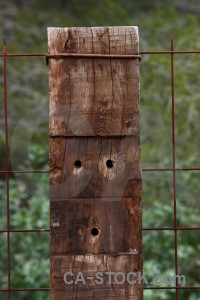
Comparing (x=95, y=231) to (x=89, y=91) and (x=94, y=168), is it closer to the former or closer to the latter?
(x=94, y=168)

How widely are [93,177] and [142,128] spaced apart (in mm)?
3005

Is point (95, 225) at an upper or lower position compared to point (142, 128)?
lower

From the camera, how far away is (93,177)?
1.89m

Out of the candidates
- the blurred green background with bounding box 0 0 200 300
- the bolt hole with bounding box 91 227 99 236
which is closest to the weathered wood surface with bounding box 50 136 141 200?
the bolt hole with bounding box 91 227 99 236

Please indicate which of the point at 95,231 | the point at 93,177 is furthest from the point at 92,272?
the point at 93,177

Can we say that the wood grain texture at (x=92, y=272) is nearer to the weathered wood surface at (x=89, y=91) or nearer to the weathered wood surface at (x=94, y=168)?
the weathered wood surface at (x=94, y=168)

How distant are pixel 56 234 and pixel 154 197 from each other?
3003 mm

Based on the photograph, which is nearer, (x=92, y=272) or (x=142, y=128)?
(x=92, y=272)

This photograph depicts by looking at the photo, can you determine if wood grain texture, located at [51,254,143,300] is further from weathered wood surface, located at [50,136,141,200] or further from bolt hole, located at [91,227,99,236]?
weathered wood surface, located at [50,136,141,200]

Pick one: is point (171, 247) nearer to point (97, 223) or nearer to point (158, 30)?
point (97, 223)

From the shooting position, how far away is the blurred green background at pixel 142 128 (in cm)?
415

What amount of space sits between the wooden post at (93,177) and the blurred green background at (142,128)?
96 cm

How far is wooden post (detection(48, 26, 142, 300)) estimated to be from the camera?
1890 mm

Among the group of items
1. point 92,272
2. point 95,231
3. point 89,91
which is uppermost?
point 89,91
